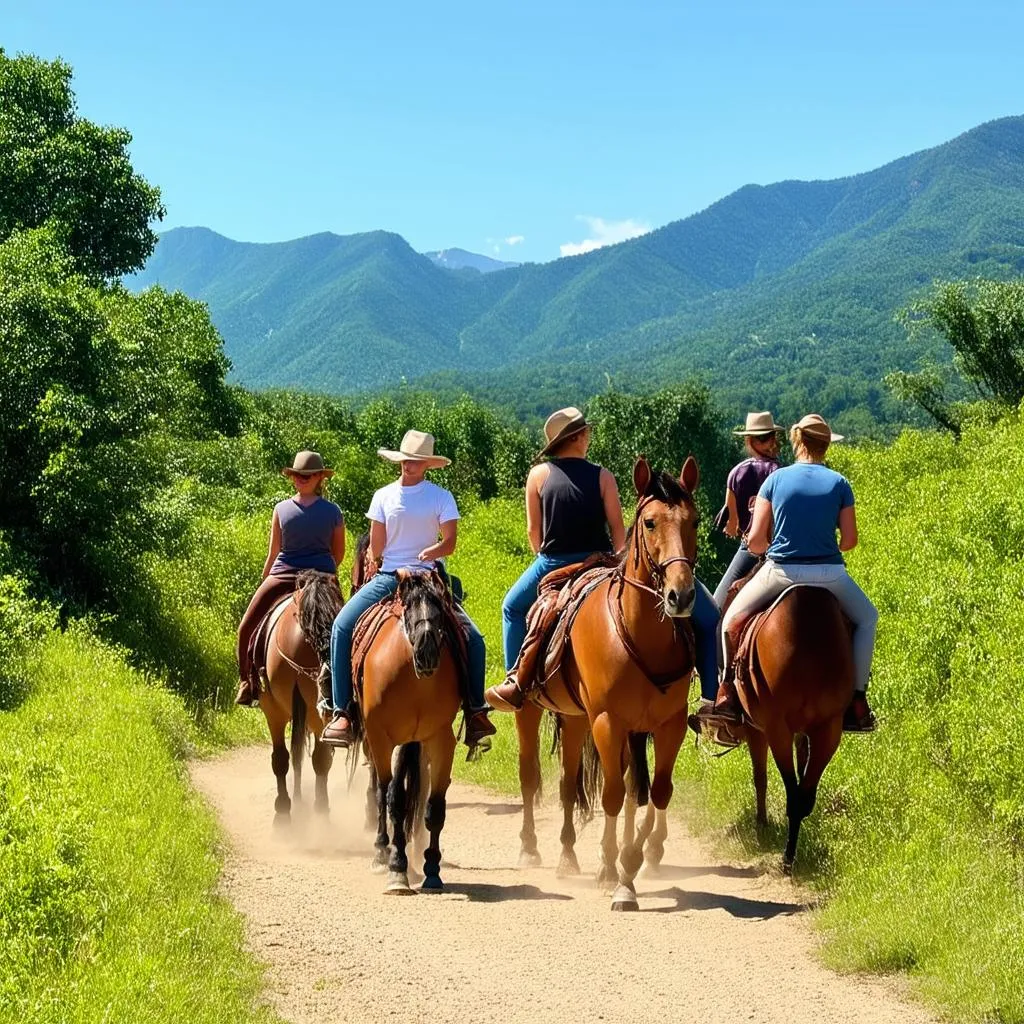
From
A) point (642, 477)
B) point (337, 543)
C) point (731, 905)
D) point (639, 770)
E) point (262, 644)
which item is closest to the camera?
point (642, 477)

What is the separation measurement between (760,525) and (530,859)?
12.4ft

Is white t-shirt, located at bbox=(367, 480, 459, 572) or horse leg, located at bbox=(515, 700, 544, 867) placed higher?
white t-shirt, located at bbox=(367, 480, 459, 572)

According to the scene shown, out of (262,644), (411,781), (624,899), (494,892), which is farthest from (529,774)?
(262,644)

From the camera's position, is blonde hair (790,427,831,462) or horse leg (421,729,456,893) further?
blonde hair (790,427,831,462)

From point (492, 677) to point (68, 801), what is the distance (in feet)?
47.8

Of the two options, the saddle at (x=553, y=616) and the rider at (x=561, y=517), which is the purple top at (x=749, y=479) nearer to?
the rider at (x=561, y=517)

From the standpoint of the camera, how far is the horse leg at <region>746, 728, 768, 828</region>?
1079 centimetres

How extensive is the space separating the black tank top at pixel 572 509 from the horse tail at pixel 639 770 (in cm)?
180

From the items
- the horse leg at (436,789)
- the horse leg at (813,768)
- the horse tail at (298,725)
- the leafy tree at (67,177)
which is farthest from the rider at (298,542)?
the leafy tree at (67,177)

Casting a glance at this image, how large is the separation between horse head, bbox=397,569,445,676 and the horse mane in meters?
2.22

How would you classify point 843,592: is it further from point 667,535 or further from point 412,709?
point 412,709

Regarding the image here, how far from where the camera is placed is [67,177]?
40.3m

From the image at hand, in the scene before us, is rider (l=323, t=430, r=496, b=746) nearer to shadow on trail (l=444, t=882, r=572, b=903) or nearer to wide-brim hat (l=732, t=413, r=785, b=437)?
shadow on trail (l=444, t=882, r=572, b=903)

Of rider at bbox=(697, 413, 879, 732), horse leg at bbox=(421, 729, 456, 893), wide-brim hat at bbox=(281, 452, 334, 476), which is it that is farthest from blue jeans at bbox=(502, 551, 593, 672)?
wide-brim hat at bbox=(281, 452, 334, 476)
